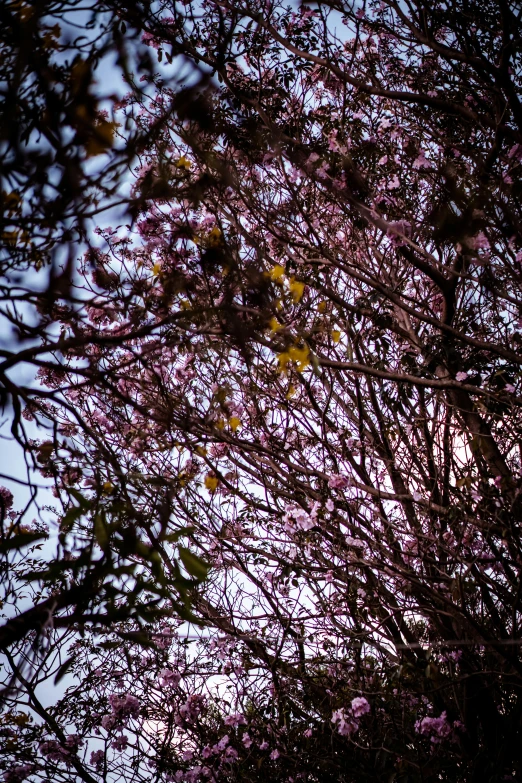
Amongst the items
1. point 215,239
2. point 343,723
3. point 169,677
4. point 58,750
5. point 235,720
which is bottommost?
point 343,723

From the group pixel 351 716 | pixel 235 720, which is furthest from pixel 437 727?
pixel 235 720

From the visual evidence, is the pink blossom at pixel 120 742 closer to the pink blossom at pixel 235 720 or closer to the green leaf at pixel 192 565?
the pink blossom at pixel 235 720

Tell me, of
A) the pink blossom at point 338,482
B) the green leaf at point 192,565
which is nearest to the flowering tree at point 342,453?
the pink blossom at point 338,482

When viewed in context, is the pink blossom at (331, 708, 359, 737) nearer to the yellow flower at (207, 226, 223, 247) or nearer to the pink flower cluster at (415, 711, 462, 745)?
the pink flower cluster at (415, 711, 462, 745)

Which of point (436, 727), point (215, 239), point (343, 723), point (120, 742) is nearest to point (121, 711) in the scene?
point (120, 742)

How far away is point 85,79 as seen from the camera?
1.40 m

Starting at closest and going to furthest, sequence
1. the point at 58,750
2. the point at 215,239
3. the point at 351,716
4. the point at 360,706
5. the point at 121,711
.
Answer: the point at 215,239
the point at 360,706
the point at 351,716
the point at 58,750
the point at 121,711

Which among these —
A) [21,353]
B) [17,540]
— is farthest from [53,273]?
[17,540]

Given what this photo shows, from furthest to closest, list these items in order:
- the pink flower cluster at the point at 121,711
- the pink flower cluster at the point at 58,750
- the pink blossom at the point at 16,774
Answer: the pink flower cluster at the point at 121,711
the pink flower cluster at the point at 58,750
the pink blossom at the point at 16,774

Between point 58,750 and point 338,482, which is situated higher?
point 338,482

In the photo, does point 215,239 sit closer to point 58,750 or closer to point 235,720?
point 235,720

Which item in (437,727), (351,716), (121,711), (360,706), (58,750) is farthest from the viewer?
(121,711)

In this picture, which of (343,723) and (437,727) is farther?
(437,727)

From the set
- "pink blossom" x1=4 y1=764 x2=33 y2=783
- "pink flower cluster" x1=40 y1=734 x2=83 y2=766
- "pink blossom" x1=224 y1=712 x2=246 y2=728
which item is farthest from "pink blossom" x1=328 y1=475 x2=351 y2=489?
"pink blossom" x1=4 y1=764 x2=33 y2=783
